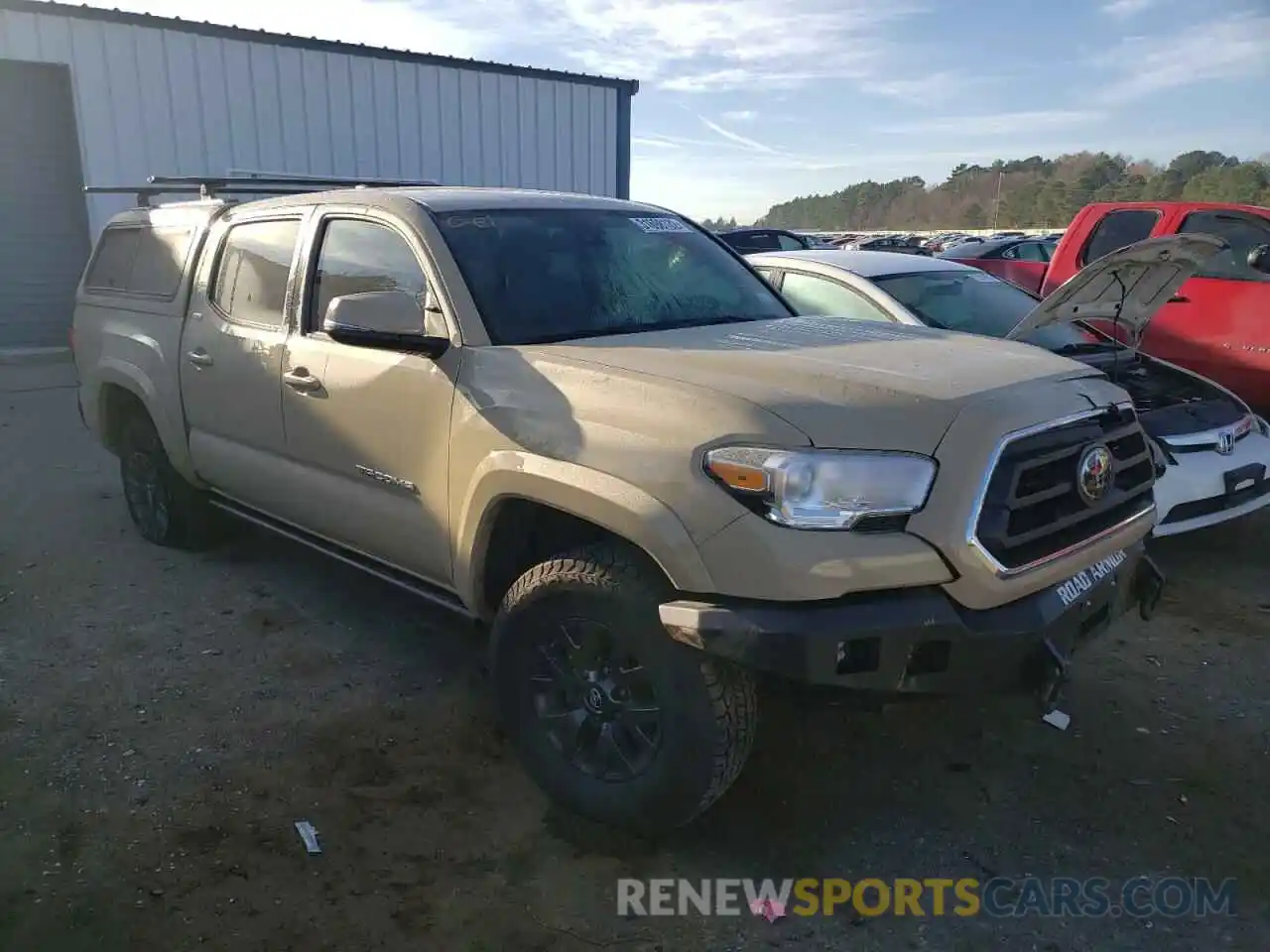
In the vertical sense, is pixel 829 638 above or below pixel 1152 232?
below

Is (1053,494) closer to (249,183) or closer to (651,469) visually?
(651,469)

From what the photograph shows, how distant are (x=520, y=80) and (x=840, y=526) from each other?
14.6 metres

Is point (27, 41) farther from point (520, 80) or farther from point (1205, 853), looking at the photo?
point (1205, 853)

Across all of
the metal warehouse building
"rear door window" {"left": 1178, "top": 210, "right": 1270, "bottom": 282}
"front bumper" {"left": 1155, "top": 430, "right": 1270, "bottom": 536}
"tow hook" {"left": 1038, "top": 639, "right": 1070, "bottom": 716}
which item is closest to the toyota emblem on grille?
"tow hook" {"left": 1038, "top": 639, "right": 1070, "bottom": 716}

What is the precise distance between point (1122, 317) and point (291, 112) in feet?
38.5

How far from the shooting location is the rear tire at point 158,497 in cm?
515

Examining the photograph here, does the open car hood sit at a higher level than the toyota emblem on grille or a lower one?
higher

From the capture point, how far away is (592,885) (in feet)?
8.71

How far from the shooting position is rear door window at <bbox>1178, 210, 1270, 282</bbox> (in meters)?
7.26

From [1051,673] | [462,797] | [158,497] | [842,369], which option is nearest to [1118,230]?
[842,369]

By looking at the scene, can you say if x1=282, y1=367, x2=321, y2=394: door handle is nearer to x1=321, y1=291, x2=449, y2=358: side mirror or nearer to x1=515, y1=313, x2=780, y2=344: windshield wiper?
x1=321, y1=291, x2=449, y2=358: side mirror

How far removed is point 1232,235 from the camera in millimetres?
7410

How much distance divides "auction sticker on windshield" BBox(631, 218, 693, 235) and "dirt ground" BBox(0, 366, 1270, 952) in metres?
1.96

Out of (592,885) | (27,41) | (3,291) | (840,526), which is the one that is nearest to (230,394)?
(592,885)
